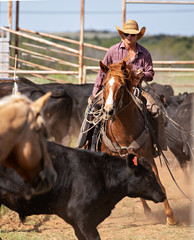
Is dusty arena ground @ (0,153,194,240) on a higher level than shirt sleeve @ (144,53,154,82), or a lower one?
lower

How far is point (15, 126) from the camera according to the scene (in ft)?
8.60

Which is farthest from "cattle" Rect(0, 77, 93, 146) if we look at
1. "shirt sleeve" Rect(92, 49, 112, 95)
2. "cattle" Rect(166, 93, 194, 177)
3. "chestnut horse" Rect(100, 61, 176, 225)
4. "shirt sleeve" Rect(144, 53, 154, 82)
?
"shirt sleeve" Rect(144, 53, 154, 82)

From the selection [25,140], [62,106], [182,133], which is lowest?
[182,133]

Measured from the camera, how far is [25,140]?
2.68 m

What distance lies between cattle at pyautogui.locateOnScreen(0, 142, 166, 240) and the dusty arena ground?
1056 millimetres

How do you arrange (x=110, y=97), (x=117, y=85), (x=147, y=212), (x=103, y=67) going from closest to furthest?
(x=110, y=97) → (x=117, y=85) → (x=103, y=67) → (x=147, y=212)

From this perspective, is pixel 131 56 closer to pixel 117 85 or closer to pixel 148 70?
pixel 148 70

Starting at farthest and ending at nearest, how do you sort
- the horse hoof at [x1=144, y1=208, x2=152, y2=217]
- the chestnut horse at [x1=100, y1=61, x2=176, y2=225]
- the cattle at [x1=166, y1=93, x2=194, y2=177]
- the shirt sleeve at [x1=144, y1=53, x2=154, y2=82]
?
1. the cattle at [x1=166, y1=93, x2=194, y2=177]
2. the horse hoof at [x1=144, y1=208, x2=152, y2=217]
3. the shirt sleeve at [x1=144, y1=53, x2=154, y2=82]
4. the chestnut horse at [x1=100, y1=61, x2=176, y2=225]

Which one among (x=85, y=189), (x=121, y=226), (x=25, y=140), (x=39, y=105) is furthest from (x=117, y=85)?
→ (x=25, y=140)

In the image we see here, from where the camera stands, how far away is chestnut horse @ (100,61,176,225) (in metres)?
5.30

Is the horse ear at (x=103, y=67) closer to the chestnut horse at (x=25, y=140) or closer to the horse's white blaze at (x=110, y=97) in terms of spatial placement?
the horse's white blaze at (x=110, y=97)

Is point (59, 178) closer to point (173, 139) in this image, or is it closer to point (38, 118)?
point (38, 118)

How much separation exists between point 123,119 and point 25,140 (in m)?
3.20

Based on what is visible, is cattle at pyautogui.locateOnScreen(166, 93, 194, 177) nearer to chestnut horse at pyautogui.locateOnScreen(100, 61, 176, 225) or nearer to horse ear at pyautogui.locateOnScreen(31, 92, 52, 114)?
chestnut horse at pyautogui.locateOnScreen(100, 61, 176, 225)
